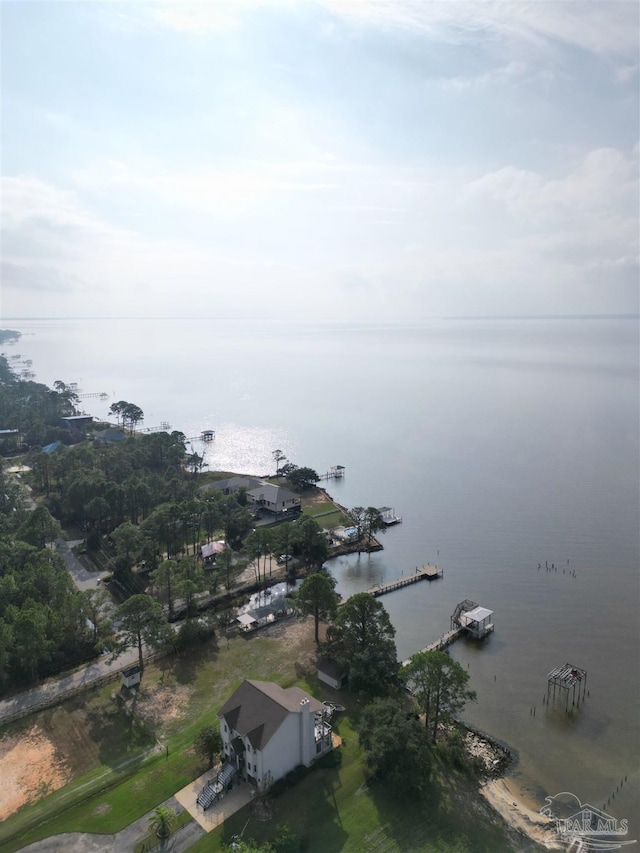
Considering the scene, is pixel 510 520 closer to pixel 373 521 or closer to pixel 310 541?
pixel 373 521

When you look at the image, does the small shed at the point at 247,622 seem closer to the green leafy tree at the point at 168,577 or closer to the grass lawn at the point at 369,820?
the green leafy tree at the point at 168,577

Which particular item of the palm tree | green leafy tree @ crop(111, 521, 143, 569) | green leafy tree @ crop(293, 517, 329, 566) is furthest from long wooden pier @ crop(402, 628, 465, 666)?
green leafy tree @ crop(111, 521, 143, 569)

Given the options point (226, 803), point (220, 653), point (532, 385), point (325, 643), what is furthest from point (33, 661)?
point (532, 385)

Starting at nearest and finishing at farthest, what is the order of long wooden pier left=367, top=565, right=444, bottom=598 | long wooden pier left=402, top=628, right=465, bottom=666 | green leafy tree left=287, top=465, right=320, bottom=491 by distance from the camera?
long wooden pier left=402, top=628, right=465, bottom=666 < long wooden pier left=367, top=565, right=444, bottom=598 < green leafy tree left=287, top=465, right=320, bottom=491

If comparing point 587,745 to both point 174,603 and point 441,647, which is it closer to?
point 441,647

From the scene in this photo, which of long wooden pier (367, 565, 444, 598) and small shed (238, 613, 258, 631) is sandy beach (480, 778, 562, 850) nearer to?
small shed (238, 613, 258, 631)

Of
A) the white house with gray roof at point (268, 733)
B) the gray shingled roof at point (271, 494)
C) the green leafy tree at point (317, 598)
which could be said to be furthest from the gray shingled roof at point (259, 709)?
the gray shingled roof at point (271, 494)
